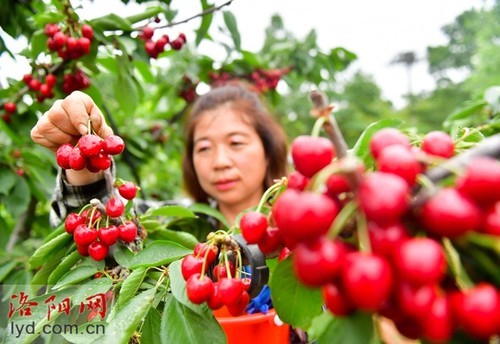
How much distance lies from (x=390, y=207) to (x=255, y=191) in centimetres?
146

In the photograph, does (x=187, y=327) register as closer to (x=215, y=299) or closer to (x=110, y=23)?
(x=215, y=299)

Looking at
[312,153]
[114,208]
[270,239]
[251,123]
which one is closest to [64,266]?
[114,208]

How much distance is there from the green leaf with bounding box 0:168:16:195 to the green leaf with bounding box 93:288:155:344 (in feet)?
3.83

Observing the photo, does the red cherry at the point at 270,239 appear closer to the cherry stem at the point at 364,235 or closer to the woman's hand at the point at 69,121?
the cherry stem at the point at 364,235

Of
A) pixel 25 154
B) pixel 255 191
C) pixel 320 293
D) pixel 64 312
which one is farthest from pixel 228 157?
pixel 320 293

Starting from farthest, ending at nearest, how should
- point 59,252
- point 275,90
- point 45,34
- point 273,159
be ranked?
point 275,90, point 273,159, point 45,34, point 59,252

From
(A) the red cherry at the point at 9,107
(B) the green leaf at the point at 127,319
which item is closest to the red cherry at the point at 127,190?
(B) the green leaf at the point at 127,319

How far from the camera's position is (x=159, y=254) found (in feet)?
2.30

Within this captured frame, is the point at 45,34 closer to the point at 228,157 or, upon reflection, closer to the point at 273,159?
the point at 228,157

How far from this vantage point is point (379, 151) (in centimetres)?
43

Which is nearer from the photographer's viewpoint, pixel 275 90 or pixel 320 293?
pixel 320 293

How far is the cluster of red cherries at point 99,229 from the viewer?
784 millimetres

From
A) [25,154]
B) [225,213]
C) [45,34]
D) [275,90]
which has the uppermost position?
[45,34]

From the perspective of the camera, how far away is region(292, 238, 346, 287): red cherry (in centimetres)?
35
